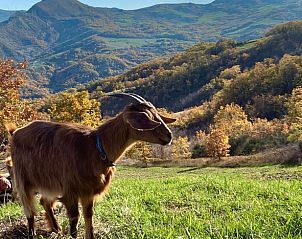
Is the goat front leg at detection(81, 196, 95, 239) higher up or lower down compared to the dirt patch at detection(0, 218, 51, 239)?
higher up

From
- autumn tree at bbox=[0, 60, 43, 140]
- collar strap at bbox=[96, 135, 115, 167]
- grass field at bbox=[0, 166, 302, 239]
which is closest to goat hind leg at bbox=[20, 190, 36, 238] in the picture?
grass field at bbox=[0, 166, 302, 239]

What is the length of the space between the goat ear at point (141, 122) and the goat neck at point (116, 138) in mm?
251

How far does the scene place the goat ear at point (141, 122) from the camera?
5.54 m

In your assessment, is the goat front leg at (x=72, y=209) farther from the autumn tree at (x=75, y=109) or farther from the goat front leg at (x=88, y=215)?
the autumn tree at (x=75, y=109)

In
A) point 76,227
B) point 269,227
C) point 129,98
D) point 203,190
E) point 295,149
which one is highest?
point 129,98

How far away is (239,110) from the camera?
88125 mm

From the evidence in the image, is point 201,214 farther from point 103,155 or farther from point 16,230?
point 16,230

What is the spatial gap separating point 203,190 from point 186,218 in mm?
3531

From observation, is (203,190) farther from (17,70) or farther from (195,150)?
(195,150)

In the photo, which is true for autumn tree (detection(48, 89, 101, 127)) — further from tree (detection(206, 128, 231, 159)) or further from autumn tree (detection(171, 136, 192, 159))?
autumn tree (detection(171, 136, 192, 159))

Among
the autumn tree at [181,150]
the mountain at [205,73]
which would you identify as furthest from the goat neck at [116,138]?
the mountain at [205,73]

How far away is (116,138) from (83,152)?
1.48ft

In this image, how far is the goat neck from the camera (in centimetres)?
577

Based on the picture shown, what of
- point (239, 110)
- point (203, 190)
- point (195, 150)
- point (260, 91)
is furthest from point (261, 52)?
point (203, 190)
